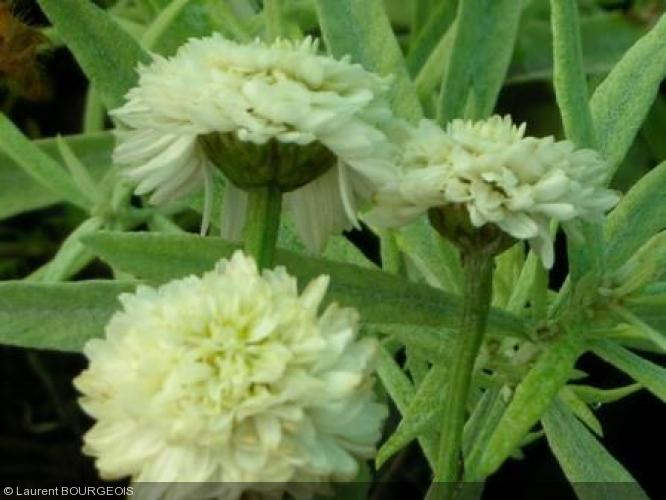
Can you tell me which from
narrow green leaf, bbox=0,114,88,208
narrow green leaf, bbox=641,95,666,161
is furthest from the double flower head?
narrow green leaf, bbox=641,95,666,161

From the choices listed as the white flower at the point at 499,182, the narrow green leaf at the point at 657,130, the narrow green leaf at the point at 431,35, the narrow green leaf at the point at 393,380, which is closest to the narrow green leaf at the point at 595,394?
the narrow green leaf at the point at 393,380

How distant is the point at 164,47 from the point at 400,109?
0.23 m

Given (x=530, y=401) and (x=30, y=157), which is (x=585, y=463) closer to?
(x=530, y=401)

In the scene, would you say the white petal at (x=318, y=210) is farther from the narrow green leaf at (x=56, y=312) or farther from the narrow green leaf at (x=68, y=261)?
the narrow green leaf at (x=68, y=261)

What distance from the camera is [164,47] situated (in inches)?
42.5

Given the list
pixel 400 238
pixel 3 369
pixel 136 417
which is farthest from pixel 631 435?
pixel 136 417

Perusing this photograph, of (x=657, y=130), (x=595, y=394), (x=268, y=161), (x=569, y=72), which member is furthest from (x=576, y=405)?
(x=657, y=130)

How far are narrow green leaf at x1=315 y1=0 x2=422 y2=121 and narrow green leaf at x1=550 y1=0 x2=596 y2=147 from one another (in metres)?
0.11

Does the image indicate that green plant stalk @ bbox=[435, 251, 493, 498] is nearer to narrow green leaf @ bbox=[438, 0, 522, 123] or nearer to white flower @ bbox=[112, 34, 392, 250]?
white flower @ bbox=[112, 34, 392, 250]

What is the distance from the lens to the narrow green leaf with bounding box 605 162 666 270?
0.91 metres

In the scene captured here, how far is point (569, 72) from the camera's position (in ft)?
2.81

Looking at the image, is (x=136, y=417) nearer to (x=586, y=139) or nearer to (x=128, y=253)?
(x=128, y=253)

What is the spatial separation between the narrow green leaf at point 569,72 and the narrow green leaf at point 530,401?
5.0 inches

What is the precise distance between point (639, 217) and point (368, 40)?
0.20m
